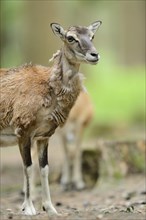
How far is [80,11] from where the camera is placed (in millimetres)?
45969

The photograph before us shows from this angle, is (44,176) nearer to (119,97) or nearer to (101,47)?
(119,97)

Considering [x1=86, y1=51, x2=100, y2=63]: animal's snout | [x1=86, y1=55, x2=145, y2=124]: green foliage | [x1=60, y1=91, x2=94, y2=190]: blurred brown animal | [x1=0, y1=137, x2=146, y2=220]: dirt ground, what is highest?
[x1=86, y1=55, x2=145, y2=124]: green foliage

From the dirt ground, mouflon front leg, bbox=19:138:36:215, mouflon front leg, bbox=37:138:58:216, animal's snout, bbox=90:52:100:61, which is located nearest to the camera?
animal's snout, bbox=90:52:100:61

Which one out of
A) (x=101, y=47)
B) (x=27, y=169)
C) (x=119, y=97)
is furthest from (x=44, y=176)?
(x=101, y=47)

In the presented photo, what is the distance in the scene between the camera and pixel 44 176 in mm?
9336

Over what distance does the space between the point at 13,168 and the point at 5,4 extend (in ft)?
58.5

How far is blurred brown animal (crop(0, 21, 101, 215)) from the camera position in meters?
9.10

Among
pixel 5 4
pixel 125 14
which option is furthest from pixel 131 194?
pixel 125 14

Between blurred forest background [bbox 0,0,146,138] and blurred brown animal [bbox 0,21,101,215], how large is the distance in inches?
488

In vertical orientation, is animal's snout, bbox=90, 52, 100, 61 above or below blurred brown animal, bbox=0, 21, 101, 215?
above

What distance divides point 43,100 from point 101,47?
41.8 metres

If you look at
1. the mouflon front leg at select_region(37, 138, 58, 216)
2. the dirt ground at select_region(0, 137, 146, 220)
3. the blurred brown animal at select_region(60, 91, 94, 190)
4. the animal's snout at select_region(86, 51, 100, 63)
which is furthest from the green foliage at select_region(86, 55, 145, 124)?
the animal's snout at select_region(86, 51, 100, 63)

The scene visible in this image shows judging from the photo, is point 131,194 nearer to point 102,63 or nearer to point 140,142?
point 140,142

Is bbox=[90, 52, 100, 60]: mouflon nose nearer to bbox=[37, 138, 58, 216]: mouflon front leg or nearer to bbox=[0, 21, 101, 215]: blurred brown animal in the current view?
bbox=[0, 21, 101, 215]: blurred brown animal
